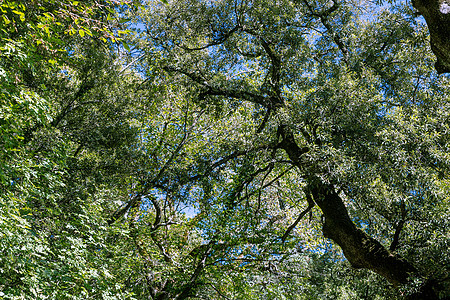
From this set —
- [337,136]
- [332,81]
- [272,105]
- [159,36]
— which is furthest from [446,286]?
[159,36]

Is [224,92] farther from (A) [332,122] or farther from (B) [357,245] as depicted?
(B) [357,245]

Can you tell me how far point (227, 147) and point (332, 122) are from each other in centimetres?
271

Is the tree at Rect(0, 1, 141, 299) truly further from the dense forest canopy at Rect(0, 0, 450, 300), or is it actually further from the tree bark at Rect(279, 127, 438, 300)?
the tree bark at Rect(279, 127, 438, 300)

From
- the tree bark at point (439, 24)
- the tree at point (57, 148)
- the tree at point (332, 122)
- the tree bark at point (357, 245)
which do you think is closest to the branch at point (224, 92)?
the tree at point (332, 122)

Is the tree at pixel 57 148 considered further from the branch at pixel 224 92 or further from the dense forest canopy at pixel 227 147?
the branch at pixel 224 92

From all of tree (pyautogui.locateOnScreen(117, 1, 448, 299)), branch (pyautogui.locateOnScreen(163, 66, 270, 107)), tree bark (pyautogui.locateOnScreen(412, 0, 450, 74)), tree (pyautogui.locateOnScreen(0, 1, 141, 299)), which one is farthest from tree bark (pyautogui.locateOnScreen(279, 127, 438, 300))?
tree (pyautogui.locateOnScreen(0, 1, 141, 299))

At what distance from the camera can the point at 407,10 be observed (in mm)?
7098

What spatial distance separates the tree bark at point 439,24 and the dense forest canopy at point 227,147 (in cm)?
2

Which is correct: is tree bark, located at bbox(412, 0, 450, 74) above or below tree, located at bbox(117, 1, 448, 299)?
below

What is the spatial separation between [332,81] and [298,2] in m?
2.71

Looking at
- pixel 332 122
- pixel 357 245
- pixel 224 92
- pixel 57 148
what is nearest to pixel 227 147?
pixel 224 92

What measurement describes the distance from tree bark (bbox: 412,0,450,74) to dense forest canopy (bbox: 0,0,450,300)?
0.06ft

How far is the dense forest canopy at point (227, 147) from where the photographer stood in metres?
5.18

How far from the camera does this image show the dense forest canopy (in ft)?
17.0
